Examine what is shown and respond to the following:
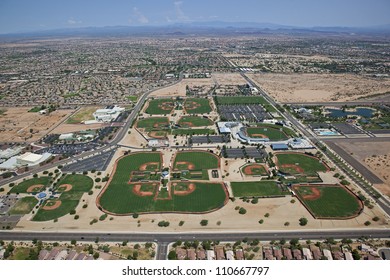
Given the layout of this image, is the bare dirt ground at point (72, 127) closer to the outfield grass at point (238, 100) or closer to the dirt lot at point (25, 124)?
the dirt lot at point (25, 124)

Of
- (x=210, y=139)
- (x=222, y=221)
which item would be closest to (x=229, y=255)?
(x=222, y=221)

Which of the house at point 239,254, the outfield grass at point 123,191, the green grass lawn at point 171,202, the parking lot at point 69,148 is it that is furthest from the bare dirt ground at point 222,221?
the parking lot at point 69,148

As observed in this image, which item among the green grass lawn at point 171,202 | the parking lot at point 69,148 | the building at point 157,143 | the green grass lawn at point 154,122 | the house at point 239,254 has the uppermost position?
the green grass lawn at point 154,122

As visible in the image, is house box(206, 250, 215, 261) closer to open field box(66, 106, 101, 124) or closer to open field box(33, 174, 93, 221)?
open field box(33, 174, 93, 221)

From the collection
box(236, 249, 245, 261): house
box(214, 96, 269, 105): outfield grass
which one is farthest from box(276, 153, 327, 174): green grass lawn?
box(214, 96, 269, 105): outfield grass

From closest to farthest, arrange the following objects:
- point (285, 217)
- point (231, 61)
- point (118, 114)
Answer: point (285, 217) → point (118, 114) → point (231, 61)
